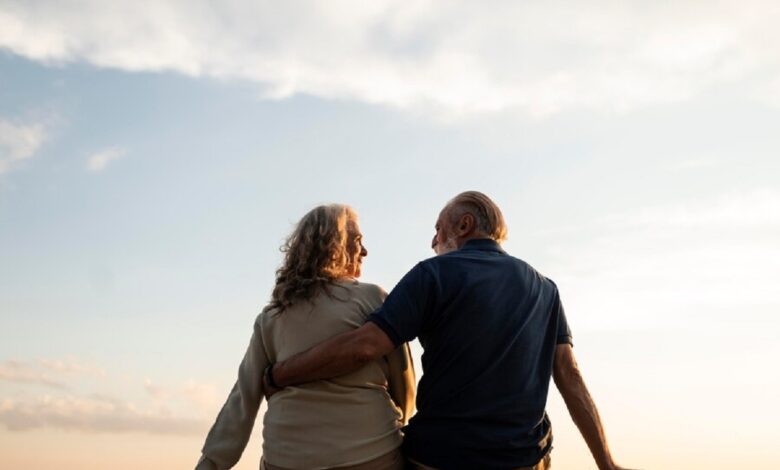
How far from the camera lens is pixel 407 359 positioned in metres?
5.66

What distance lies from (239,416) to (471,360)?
62.4 inches

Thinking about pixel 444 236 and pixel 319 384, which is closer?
pixel 319 384

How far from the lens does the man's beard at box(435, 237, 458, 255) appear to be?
19.4ft

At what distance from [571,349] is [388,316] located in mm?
1395

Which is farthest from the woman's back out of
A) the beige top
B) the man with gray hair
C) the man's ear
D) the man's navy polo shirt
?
the man's ear

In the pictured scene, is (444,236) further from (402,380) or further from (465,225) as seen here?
(402,380)

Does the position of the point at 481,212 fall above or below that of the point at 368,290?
above

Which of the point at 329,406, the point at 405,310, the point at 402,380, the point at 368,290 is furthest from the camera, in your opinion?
the point at 368,290

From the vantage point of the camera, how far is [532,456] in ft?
17.8

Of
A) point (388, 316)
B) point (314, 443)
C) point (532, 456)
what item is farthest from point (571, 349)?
point (314, 443)

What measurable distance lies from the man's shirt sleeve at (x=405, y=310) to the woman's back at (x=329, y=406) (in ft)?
0.99

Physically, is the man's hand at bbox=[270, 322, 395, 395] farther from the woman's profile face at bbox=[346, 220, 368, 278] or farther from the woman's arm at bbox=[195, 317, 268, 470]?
the woman's profile face at bbox=[346, 220, 368, 278]

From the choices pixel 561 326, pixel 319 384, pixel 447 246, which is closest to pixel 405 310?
pixel 319 384

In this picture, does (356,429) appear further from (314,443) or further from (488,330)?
(488,330)
